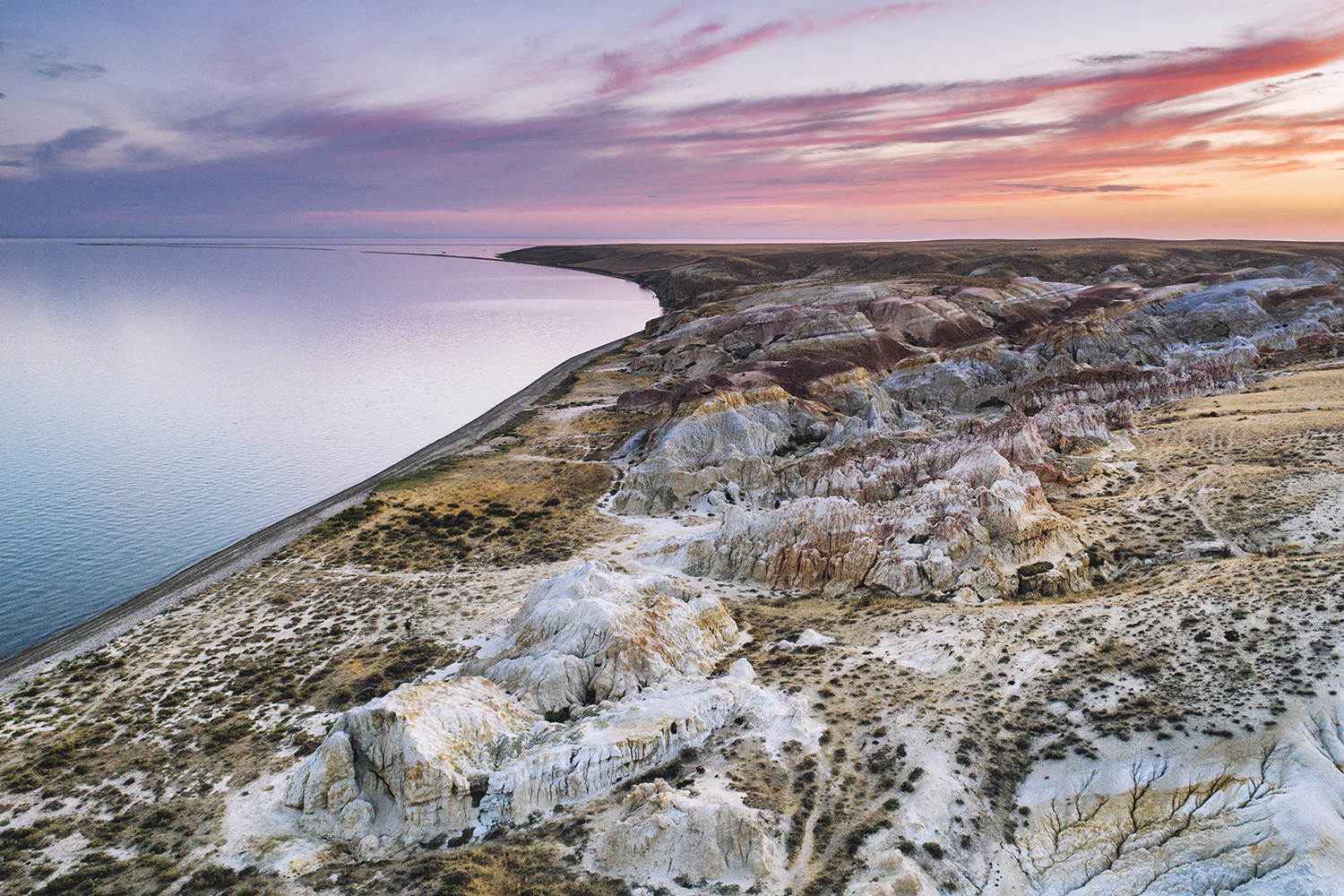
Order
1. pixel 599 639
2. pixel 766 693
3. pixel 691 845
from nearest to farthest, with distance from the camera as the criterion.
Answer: pixel 691 845 → pixel 766 693 → pixel 599 639

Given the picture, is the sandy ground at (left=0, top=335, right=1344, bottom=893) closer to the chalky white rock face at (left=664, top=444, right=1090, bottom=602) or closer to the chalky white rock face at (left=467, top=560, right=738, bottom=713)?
the chalky white rock face at (left=664, top=444, right=1090, bottom=602)

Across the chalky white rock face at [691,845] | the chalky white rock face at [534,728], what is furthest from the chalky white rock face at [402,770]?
the chalky white rock face at [691,845]

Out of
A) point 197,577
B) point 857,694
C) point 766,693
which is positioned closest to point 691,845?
point 766,693

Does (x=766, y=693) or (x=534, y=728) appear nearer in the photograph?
(x=534, y=728)

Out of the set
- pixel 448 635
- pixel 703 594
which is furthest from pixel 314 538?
pixel 703 594

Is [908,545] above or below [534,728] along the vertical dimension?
above

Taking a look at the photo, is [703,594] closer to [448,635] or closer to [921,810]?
[448,635]

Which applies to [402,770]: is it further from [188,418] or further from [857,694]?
[188,418]
